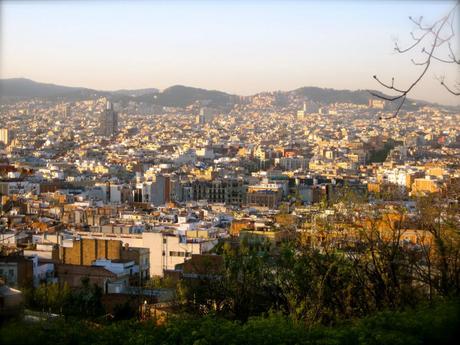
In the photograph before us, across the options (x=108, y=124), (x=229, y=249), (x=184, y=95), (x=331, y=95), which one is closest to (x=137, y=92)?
(x=184, y=95)

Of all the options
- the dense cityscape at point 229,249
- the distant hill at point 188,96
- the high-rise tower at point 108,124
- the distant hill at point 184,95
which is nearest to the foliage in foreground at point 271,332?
the dense cityscape at point 229,249

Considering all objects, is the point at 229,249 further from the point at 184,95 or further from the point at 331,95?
the point at 184,95

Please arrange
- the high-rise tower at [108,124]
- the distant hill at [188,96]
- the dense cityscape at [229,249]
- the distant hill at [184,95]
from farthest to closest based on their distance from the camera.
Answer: the distant hill at [188,96] → the distant hill at [184,95] → the high-rise tower at [108,124] → the dense cityscape at [229,249]

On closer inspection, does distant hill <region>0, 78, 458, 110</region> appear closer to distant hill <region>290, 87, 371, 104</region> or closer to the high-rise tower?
distant hill <region>290, 87, 371, 104</region>

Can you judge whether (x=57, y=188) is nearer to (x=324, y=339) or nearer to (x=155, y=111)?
(x=324, y=339)

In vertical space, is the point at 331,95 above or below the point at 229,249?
below

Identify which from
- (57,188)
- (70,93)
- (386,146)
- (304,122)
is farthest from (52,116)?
(57,188)

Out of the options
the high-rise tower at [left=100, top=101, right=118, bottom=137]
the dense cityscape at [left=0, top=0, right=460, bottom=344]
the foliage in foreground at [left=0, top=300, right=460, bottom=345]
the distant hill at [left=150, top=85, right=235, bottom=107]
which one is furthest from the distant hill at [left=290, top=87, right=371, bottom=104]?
the foliage in foreground at [left=0, top=300, right=460, bottom=345]

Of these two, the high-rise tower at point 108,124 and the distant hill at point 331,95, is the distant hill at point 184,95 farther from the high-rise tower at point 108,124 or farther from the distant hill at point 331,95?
the high-rise tower at point 108,124
